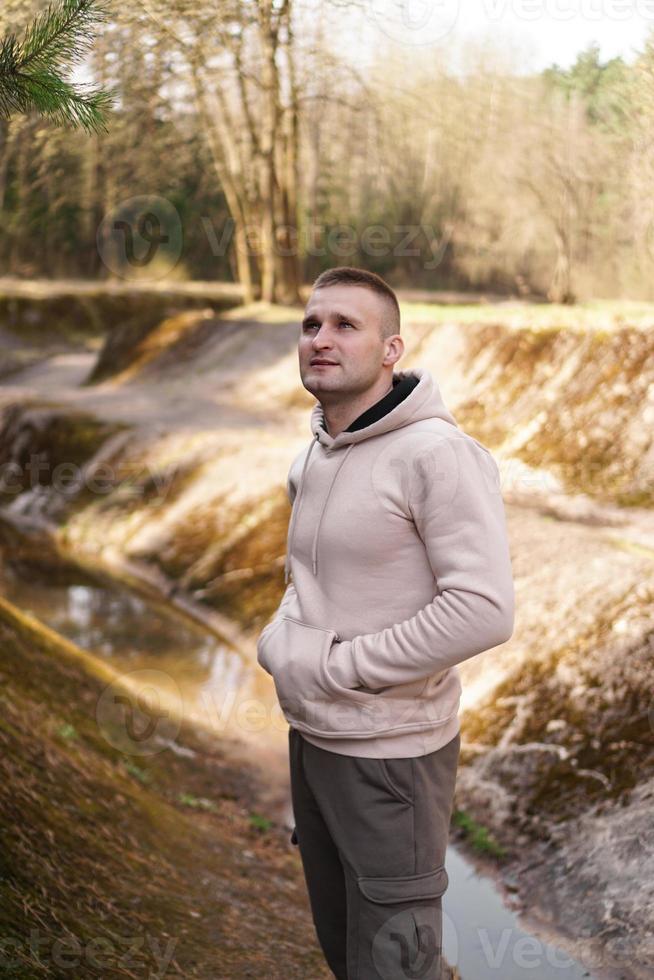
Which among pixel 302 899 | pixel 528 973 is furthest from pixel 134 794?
pixel 528 973

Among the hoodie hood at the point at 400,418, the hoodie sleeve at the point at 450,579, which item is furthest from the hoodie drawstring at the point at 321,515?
the hoodie sleeve at the point at 450,579

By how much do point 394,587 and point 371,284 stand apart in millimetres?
713

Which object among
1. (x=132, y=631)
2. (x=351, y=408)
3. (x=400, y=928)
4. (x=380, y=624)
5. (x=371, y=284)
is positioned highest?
(x=371, y=284)

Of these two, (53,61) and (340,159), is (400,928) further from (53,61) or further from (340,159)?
(340,159)

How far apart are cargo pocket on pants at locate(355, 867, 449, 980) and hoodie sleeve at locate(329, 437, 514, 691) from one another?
1.46 feet

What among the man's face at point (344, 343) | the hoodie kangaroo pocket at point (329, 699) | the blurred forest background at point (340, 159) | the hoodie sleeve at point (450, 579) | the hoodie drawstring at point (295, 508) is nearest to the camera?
the hoodie sleeve at point (450, 579)

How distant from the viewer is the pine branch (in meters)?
2.71

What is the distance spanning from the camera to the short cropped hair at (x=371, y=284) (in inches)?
98.2

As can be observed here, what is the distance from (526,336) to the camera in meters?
10.7

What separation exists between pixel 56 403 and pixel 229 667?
7.96 m

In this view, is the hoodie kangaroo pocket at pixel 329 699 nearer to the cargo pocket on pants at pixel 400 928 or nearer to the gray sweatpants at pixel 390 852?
the gray sweatpants at pixel 390 852

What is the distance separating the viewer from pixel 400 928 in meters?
2.29

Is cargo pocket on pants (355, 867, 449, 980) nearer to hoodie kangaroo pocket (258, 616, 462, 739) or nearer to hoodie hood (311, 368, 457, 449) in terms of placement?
hoodie kangaroo pocket (258, 616, 462, 739)

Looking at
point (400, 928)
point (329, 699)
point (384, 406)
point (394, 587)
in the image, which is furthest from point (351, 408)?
point (400, 928)
